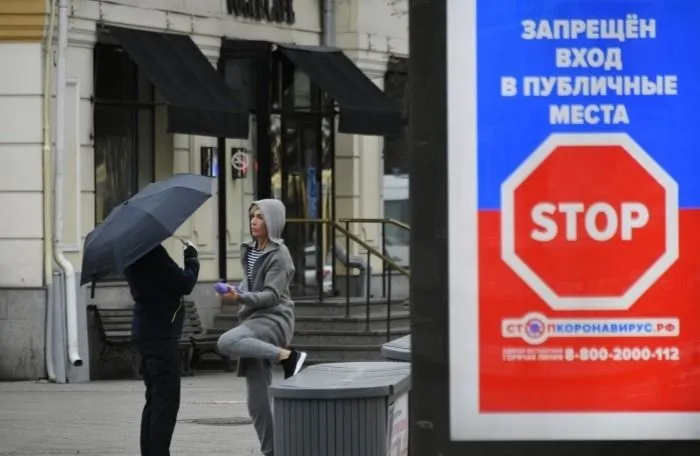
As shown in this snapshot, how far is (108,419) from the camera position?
14.9m

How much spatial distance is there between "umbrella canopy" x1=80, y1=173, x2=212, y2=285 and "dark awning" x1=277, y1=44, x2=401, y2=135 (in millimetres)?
10441

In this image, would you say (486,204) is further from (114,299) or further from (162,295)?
(114,299)

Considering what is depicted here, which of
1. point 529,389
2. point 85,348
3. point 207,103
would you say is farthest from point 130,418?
point 529,389

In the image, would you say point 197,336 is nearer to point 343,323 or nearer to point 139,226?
point 343,323

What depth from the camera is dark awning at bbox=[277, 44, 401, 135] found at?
22.0 metres

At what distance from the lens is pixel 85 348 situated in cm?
1895

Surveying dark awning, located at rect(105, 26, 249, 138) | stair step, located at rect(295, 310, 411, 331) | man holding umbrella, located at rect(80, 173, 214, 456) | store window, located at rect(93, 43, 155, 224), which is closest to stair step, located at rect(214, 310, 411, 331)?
stair step, located at rect(295, 310, 411, 331)

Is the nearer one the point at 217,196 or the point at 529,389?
the point at 529,389

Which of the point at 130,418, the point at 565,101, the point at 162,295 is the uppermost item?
the point at 565,101

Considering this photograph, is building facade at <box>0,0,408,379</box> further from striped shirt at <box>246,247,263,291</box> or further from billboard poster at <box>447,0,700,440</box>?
billboard poster at <box>447,0,700,440</box>

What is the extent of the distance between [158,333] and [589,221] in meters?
6.07

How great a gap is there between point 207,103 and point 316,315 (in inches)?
122

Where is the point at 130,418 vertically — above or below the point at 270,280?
below

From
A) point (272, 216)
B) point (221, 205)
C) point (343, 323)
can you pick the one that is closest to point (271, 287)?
point (272, 216)
